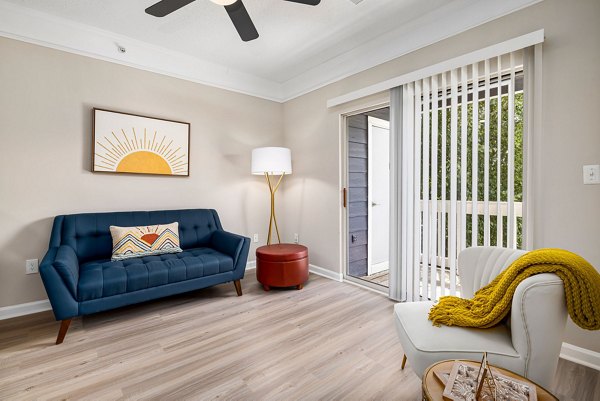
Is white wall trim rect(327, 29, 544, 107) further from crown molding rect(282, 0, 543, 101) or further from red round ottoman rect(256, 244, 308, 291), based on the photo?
red round ottoman rect(256, 244, 308, 291)

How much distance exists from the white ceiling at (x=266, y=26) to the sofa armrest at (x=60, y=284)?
201 cm

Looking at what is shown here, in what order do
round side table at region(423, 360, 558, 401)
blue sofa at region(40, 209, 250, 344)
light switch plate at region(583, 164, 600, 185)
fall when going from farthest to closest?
blue sofa at region(40, 209, 250, 344) < light switch plate at region(583, 164, 600, 185) < round side table at region(423, 360, 558, 401)

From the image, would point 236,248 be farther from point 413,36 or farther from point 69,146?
point 413,36

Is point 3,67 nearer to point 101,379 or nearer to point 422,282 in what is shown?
point 101,379

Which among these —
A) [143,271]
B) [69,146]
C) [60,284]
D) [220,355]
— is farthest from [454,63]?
[69,146]

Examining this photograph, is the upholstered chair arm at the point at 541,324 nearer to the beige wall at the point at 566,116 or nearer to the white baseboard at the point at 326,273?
the beige wall at the point at 566,116

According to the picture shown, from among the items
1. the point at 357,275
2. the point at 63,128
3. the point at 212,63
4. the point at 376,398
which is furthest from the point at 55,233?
the point at 357,275

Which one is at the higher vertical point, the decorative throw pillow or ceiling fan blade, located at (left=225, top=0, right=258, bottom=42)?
ceiling fan blade, located at (left=225, top=0, right=258, bottom=42)

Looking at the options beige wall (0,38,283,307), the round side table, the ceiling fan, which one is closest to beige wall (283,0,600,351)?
the round side table

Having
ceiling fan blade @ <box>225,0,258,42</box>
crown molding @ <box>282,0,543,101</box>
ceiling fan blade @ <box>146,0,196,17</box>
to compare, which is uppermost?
crown molding @ <box>282,0,543,101</box>

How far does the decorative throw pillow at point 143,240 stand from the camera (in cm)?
268

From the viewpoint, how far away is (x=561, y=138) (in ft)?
6.22

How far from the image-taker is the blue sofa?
2062 millimetres

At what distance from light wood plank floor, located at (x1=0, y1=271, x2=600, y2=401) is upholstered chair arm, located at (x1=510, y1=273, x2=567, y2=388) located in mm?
562
